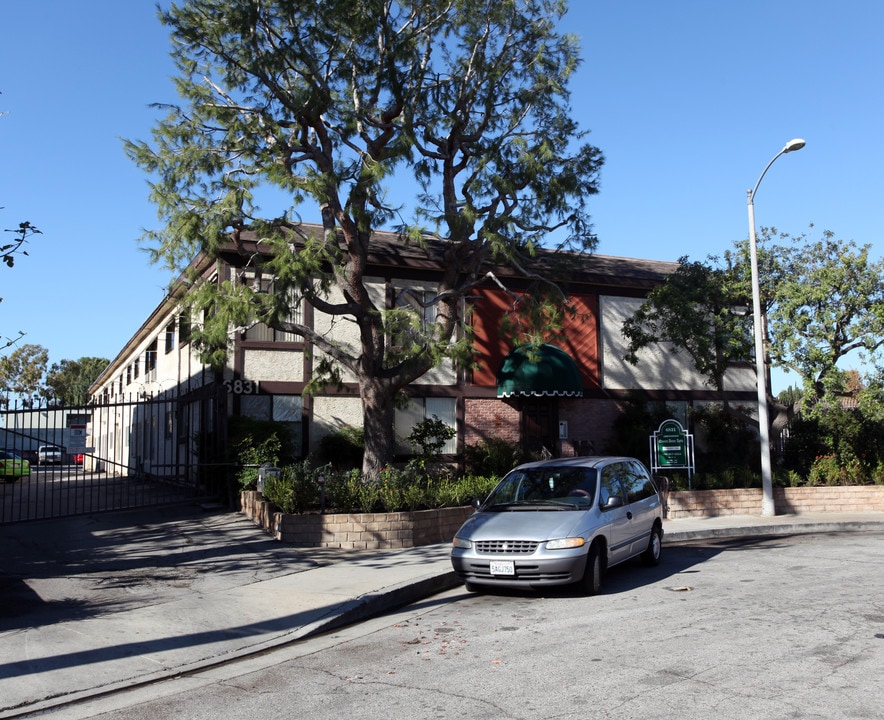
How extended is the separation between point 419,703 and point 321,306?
10214 millimetres

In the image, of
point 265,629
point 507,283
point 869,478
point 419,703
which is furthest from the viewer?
point 507,283

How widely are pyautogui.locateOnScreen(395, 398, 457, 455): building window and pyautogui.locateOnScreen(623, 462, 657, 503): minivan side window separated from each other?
843 centimetres

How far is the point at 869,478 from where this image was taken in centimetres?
2062

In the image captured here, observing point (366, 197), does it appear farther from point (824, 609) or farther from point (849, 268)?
point (849, 268)

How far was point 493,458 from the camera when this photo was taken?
19250 millimetres

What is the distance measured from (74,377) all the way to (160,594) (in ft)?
237

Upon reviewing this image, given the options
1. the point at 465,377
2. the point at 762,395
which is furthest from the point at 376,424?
the point at 762,395

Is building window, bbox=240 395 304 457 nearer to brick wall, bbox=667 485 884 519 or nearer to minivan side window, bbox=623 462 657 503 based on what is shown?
brick wall, bbox=667 485 884 519

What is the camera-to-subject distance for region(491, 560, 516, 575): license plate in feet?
30.8

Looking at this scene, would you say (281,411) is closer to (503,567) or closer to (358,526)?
(358,526)

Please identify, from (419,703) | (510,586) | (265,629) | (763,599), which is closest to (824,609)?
(763,599)

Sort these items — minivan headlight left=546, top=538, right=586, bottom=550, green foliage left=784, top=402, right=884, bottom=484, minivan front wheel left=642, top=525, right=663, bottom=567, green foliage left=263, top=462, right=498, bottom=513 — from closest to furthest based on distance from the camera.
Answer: minivan headlight left=546, top=538, right=586, bottom=550 → minivan front wheel left=642, top=525, right=663, bottom=567 → green foliage left=263, top=462, right=498, bottom=513 → green foliage left=784, top=402, right=884, bottom=484

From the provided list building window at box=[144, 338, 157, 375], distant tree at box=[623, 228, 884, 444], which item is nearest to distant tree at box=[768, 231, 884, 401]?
distant tree at box=[623, 228, 884, 444]

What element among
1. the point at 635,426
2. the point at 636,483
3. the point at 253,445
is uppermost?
the point at 635,426
